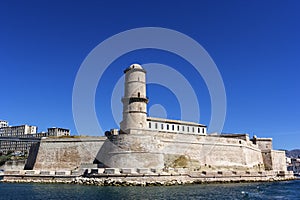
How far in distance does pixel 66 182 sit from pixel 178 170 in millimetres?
8051

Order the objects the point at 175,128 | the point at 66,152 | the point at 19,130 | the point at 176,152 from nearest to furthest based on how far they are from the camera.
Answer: the point at 176,152, the point at 66,152, the point at 175,128, the point at 19,130

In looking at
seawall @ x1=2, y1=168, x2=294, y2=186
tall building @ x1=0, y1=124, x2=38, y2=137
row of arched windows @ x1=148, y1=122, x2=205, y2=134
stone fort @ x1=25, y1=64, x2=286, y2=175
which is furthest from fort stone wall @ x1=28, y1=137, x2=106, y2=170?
tall building @ x1=0, y1=124, x2=38, y2=137

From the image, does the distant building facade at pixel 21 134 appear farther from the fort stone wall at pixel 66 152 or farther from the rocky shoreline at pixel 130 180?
the rocky shoreline at pixel 130 180

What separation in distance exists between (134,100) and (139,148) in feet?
15.1

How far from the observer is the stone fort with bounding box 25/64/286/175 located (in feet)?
76.8

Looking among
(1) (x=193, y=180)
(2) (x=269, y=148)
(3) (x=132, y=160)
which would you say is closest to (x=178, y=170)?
(1) (x=193, y=180)

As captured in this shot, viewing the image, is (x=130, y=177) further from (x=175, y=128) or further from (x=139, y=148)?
(x=175, y=128)

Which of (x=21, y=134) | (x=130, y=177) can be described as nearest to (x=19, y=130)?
(x=21, y=134)

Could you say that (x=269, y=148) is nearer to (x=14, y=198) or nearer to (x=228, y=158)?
(x=228, y=158)

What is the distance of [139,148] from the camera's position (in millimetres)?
23328

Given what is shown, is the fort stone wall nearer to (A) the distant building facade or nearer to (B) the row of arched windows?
(B) the row of arched windows

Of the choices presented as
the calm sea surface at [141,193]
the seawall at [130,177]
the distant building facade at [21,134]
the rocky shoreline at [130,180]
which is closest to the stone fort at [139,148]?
the seawall at [130,177]

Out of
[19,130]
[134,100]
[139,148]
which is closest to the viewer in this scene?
[139,148]

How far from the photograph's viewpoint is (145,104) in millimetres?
26781
